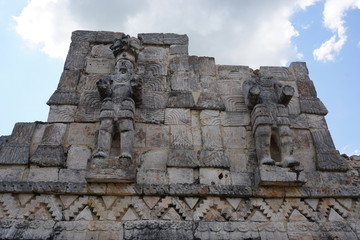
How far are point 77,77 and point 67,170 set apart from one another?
7.02ft

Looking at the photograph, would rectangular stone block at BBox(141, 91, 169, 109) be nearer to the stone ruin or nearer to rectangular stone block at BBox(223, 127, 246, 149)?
the stone ruin

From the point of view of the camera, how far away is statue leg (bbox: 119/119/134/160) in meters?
5.74

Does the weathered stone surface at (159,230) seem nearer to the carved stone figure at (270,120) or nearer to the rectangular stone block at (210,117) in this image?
the carved stone figure at (270,120)

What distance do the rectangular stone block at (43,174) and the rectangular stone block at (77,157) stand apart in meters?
0.25

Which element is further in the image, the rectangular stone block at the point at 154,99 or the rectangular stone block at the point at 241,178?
the rectangular stone block at the point at 154,99

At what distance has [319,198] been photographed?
18.9 ft

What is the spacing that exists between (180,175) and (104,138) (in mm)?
1387

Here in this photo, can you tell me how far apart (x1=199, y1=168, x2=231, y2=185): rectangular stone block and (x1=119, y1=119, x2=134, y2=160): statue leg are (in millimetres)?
1234

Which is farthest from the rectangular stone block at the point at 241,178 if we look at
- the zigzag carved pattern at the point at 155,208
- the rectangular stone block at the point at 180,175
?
the rectangular stone block at the point at 180,175

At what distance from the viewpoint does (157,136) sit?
641cm

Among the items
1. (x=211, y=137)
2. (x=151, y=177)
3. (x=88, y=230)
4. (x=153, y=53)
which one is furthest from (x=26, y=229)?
(x=153, y=53)

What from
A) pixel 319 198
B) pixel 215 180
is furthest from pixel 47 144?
pixel 319 198

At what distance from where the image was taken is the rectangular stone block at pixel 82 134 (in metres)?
6.27

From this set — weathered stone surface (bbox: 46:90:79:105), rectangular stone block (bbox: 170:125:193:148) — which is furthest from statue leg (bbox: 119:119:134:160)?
weathered stone surface (bbox: 46:90:79:105)
